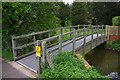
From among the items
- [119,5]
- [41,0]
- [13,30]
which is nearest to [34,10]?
[41,0]

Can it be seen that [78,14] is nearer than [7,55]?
No

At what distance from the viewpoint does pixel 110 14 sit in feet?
97.4

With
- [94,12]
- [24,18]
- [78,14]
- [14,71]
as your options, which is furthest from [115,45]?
[78,14]

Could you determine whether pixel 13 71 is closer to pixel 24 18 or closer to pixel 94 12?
pixel 24 18

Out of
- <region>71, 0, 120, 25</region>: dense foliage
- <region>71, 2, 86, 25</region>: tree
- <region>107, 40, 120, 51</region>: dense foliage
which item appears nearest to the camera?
<region>107, 40, 120, 51</region>: dense foliage

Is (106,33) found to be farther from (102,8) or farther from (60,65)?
(60,65)

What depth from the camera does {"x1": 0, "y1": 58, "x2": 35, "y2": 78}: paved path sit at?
6504mm

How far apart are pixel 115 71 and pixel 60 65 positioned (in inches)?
234

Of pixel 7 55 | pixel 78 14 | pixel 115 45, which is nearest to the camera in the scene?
pixel 7 55

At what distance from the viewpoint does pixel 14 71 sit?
6.86 m

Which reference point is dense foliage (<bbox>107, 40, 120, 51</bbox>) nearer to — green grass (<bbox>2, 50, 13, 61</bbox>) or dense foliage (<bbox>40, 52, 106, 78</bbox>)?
green grass (<bbox>2, 50, 13, 61</bbox>)

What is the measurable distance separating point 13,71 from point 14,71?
0.03 m

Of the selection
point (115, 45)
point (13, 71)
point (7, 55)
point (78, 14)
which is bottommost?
point (115, 45)

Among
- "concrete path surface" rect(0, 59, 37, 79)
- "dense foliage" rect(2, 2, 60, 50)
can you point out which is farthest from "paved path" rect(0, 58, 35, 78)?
"dense foliage" rect(2, 2, 60, 50)
